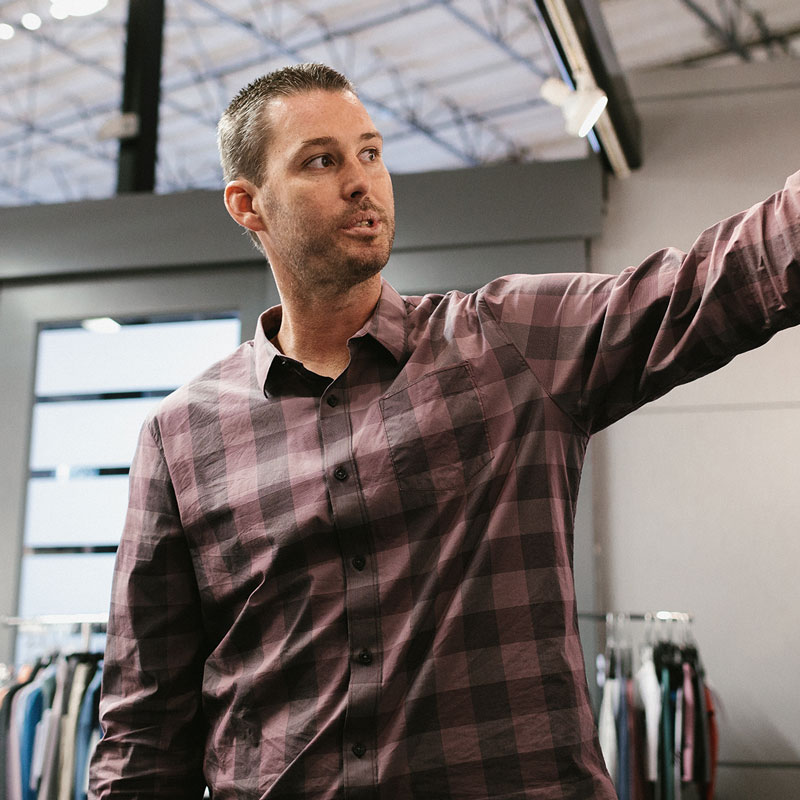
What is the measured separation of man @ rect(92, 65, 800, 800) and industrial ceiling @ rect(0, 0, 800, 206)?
20.6 ft

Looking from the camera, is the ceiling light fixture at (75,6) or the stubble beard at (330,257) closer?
the stubble beard at (330,257)

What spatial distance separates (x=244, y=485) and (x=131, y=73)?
150 inches

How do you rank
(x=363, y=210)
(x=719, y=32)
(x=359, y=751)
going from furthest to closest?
(x=719, y=32) < (x=363, y=210) < (x=359, y=751)

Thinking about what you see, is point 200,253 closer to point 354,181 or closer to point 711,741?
point 711,741

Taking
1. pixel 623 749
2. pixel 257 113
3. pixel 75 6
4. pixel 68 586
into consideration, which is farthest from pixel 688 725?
pixel 75 6

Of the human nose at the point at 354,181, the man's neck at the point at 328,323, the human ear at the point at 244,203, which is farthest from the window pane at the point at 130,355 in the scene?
the human nose at the point at 354,181

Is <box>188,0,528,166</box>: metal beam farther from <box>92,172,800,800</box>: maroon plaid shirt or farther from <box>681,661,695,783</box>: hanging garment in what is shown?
<box>92,172,800,800</box>: maroon plaid shirt

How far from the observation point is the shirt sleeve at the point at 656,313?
3.70 ft

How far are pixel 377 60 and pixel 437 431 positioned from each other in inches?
375

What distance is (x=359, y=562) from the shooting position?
1.31 m

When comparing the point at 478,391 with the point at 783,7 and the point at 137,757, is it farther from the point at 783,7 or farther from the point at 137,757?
the point at 783,7

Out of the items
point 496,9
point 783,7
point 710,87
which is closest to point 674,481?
point 710,87

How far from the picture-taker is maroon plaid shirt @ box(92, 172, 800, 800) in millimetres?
1219

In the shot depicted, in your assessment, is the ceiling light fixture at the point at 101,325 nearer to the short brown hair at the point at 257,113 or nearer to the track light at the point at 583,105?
the track light at the point at 583,105
